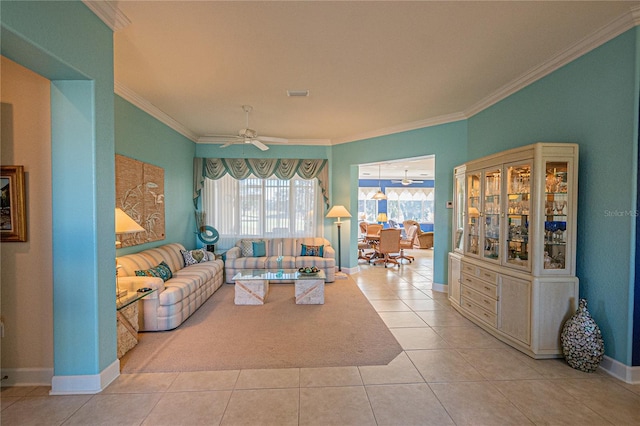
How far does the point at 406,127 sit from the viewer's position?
5641mm

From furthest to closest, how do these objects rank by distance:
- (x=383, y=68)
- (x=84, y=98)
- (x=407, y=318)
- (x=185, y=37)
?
(x=407, y=318) < (x=383, y=68) < (x=185, y=37) < (x=84, y=98)

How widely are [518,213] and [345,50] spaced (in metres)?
2.60

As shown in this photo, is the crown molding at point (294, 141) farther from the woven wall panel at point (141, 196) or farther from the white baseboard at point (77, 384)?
the white baseboard at point (77, 384)

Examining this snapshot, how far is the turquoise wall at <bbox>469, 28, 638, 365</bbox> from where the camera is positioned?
8.35 ft

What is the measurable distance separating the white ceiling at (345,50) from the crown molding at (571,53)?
0.03 feet

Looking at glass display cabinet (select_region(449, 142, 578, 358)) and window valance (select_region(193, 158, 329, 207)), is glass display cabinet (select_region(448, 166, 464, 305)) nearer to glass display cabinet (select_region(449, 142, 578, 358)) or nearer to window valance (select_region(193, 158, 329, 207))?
glass display cabinet (select_region(449, 142, 578, 358))

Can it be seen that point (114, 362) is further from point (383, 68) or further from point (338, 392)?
point (383, 68)

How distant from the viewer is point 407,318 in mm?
4043

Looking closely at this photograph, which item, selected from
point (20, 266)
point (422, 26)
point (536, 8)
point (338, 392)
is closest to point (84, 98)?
point (20, 266)

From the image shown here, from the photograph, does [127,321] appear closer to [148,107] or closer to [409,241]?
[148,107]

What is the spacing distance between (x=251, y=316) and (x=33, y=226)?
8.47ft

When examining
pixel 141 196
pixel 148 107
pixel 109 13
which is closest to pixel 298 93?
pixel 109 13

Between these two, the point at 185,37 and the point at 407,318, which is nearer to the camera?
the point at 185,37

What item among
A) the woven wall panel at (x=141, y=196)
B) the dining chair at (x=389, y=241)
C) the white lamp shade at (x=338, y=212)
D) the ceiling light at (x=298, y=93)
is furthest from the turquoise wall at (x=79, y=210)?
the dining chair at (x=389, y=241)
